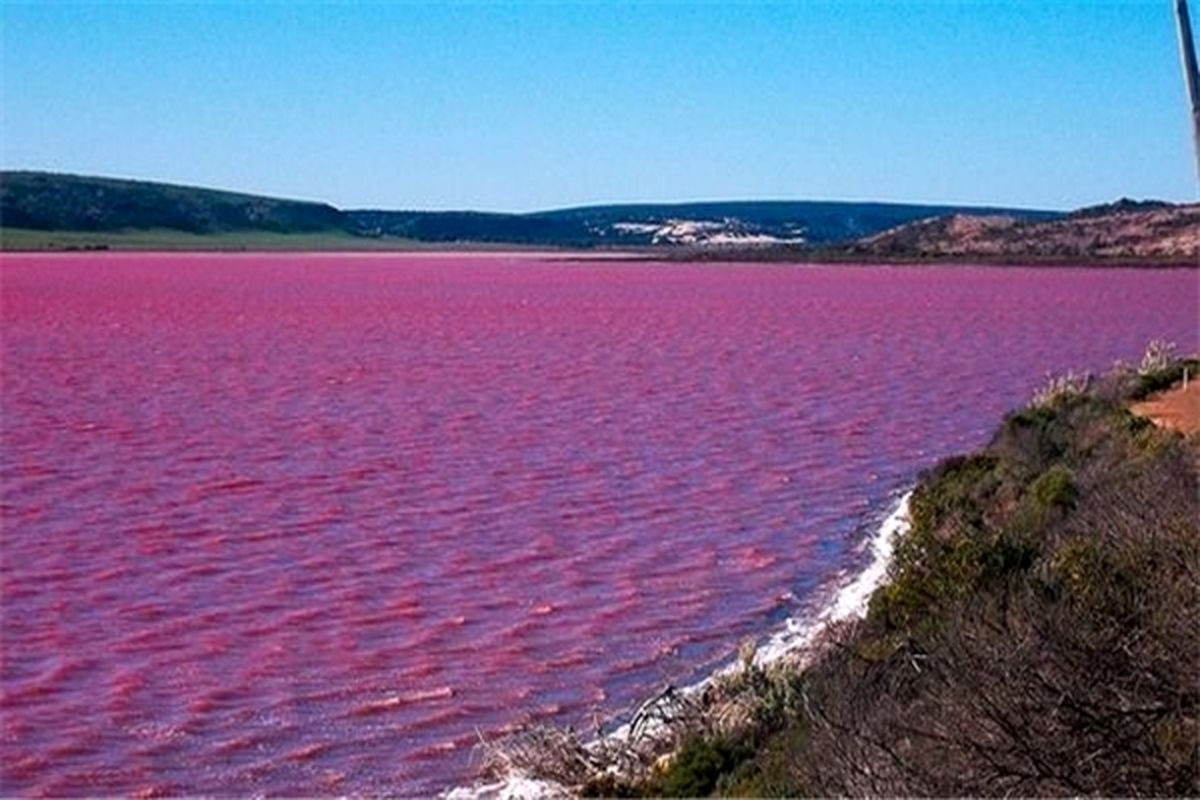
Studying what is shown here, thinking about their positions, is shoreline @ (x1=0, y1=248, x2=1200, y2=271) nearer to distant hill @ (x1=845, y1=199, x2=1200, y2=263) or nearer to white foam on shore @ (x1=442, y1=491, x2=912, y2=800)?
distant hill @ (x1=845, y1=199, x2=1200, y2=263)

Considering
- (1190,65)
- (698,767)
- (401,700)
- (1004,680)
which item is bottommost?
(401,700)

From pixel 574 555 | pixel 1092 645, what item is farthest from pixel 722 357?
pixel 1092 645

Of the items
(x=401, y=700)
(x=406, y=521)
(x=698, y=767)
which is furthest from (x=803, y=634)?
(x=406, y=521)

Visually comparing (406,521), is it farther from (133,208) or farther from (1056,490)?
(133,208)

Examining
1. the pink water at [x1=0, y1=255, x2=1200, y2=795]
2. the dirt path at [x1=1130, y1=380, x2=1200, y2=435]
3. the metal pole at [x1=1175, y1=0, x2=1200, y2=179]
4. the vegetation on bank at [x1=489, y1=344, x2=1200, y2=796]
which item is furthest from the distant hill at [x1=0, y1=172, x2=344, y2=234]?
the metal pole at [x1=1175, y1=0, x2=1200, y2=179]

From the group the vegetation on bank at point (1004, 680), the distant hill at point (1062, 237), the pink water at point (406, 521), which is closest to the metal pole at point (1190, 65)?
the vegetation on bank at point (1004, 680)

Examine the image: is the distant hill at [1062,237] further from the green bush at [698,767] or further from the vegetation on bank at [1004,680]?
the green bush at [698,767]
